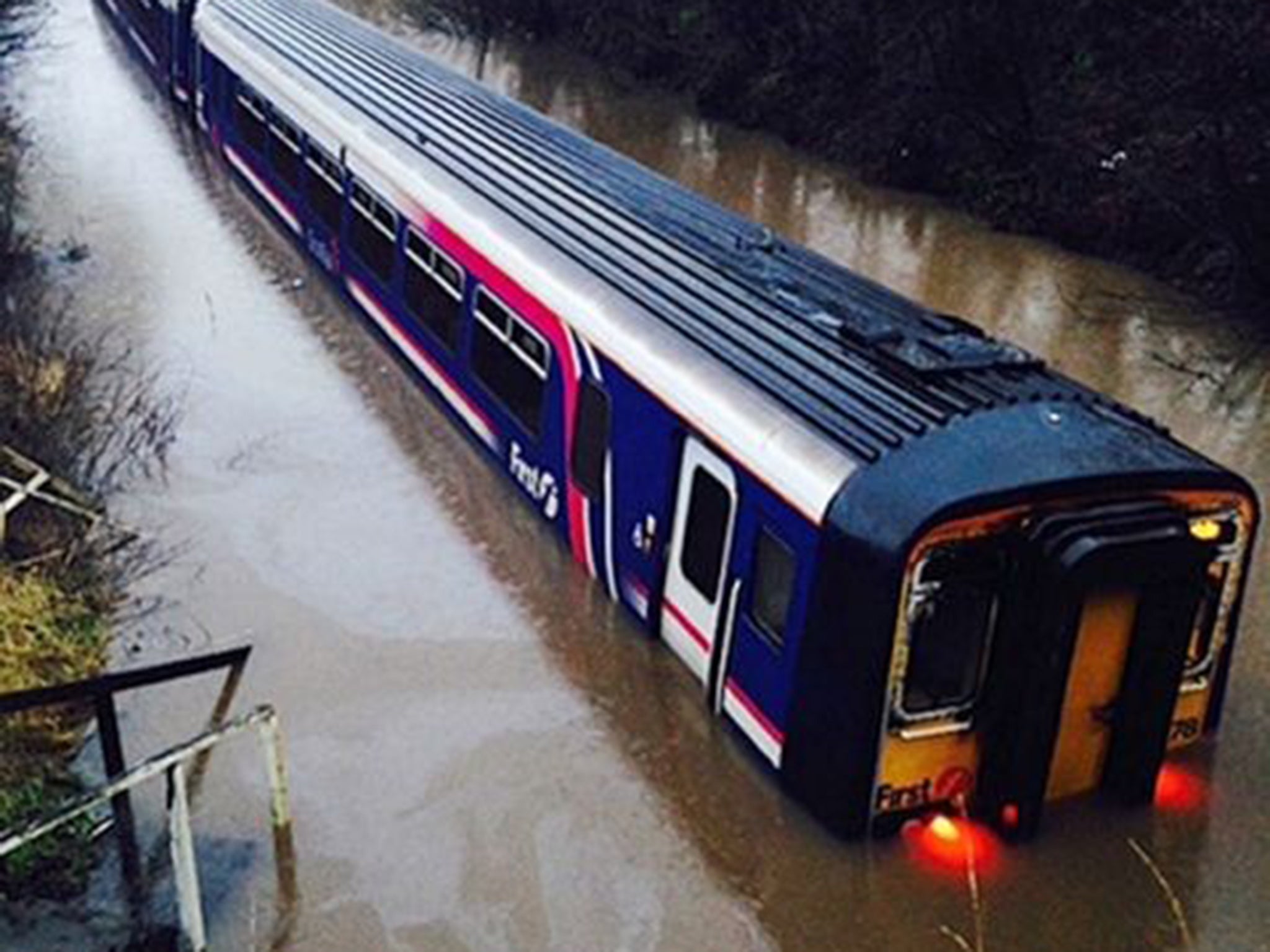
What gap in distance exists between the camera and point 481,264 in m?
11.3

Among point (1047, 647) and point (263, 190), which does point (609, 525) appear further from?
point (263, 190)

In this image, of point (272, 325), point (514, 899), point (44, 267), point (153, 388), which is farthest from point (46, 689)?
point (44, 267)

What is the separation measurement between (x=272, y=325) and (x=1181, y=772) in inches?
396

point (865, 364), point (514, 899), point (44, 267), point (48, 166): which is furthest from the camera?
point (48, 166)

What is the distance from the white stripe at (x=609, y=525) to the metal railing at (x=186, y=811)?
102 inches

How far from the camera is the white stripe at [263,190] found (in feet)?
55.7

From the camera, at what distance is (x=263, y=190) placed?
18.1 meters

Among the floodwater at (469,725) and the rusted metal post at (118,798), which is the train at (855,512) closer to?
the floodwater at (469,725)

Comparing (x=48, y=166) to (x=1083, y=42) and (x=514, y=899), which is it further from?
(x=514, y=899)

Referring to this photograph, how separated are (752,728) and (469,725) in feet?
6.13

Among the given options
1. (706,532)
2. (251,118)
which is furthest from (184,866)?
(251,118)

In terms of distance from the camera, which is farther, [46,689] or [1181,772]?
[1181,772]

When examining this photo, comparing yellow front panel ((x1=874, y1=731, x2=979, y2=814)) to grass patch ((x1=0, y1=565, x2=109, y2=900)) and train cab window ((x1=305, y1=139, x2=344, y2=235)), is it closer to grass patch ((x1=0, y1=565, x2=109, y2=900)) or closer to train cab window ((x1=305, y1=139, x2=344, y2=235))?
grass patch ((x1=0, y1=565, x2=109, y2=900))

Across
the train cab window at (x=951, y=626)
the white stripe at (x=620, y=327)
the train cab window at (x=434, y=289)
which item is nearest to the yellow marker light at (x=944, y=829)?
the train cab window at (x=951, y=626)
